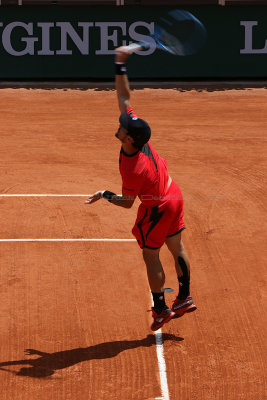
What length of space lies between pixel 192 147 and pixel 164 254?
6201mm

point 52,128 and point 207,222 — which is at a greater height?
point 207,222

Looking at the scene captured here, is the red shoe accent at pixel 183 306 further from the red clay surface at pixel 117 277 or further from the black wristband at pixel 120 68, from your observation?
the black wristband at pixel 120 68

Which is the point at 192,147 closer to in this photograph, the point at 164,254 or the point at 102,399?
the point at 164,254

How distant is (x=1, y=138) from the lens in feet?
54.3

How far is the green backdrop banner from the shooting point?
22.1 meters

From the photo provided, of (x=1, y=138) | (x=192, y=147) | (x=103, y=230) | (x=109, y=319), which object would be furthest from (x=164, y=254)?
(x=1, y=138)

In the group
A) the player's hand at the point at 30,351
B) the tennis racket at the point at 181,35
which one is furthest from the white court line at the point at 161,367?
the tennis racket at the point at 181,35

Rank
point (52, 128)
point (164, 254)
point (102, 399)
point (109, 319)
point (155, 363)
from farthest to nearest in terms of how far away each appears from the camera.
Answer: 1. point (52, 128)
2. point (164, 254)
3. point (109, 319)
4. point (155, 363)
5. point (102, 399)

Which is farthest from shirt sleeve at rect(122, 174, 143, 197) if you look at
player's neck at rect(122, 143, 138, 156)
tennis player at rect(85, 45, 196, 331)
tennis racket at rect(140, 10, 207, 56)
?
tennis racket at rect(140, 10, 207, 56)

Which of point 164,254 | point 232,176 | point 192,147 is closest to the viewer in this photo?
point 164,254

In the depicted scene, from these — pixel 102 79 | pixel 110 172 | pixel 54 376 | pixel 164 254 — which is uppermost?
pixel 54 376

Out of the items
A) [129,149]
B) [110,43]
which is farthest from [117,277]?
[110,43]

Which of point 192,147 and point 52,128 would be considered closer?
point 192,147

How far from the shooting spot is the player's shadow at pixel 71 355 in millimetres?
7270
